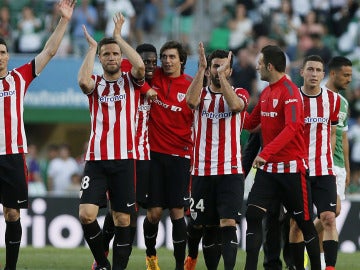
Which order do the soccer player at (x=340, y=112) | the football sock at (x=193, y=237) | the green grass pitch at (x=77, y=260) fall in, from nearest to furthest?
1. the football sock at (x=193, y=237)
2. the soccer player at (x=340, y=112)
3. the green grass pitch at (x=77, y=260)

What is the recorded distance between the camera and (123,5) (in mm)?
22844

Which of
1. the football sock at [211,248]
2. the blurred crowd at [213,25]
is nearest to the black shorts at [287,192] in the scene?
the football sock at [211,248]

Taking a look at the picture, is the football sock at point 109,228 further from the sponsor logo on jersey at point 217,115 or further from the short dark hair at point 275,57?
the short dark hair at point 275,57

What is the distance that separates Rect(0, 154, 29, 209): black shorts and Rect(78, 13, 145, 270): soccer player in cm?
62

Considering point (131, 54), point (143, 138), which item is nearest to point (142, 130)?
point (143, 138)

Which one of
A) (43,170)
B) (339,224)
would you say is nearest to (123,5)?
(43,170)

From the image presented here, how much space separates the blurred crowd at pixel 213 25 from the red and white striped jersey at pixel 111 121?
32.6 feet

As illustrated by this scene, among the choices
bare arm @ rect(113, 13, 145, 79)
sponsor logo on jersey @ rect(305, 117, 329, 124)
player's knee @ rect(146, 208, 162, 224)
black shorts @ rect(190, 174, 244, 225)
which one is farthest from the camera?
player's knee @ rect(146, 208, 162, 224)

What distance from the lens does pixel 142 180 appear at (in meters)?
11.8

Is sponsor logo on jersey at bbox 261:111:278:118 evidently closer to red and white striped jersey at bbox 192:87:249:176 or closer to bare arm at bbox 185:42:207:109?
red and white striped jersey at bbox 192:87:249:176

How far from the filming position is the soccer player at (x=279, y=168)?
35.7 feet

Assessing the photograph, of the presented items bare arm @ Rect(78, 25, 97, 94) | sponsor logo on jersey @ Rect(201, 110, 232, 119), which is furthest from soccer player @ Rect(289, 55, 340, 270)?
bare arm @ Rect(78, 25, 97, 94)

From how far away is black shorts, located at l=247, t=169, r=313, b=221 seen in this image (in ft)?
35.9

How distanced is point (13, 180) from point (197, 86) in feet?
6.91
